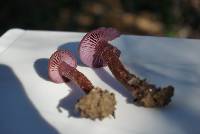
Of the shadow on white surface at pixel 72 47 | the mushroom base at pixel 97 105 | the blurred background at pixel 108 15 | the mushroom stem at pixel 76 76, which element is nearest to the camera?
the mushroom base at pixel 97 105

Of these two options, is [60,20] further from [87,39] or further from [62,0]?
[87,39]

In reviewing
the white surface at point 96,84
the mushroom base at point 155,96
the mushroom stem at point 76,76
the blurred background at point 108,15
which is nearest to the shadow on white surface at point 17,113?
the white surface at point 96,84

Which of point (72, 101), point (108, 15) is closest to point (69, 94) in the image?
point (72, 101)

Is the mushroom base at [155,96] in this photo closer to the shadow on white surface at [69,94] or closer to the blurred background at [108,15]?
the shadow on white surface at [69,94]

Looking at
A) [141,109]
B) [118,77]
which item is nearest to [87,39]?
[118,77]

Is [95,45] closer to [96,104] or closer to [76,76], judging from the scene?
[76,76]

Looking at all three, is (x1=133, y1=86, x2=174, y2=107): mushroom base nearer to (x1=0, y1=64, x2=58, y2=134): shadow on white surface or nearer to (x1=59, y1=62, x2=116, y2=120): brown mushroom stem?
(x1=59, y1=62, x2=116, y2=120): brown mushroom stem
